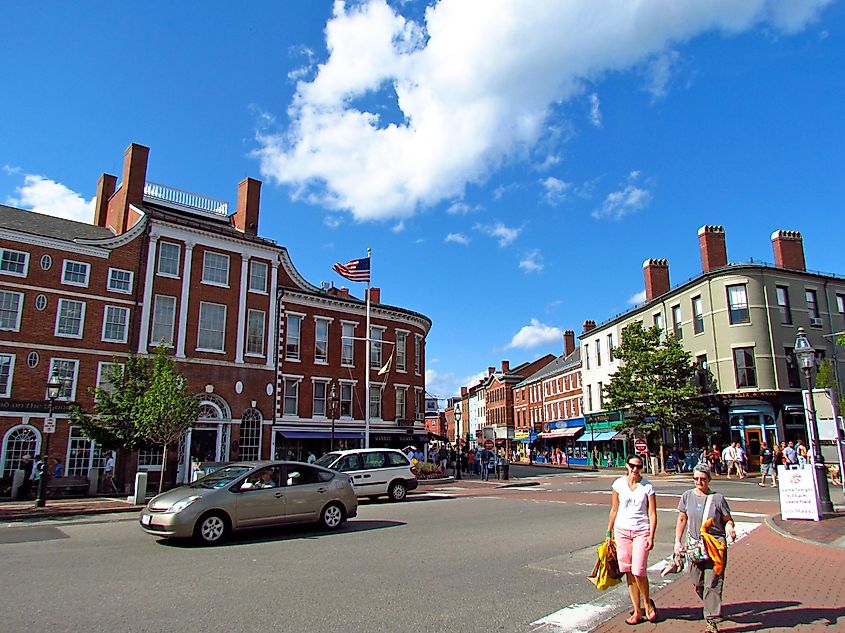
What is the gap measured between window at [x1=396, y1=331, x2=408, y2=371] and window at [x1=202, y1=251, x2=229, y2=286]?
1255 cm

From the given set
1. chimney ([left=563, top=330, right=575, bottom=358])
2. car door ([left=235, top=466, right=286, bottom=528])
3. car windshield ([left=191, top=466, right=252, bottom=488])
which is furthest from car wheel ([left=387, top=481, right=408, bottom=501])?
chimney ([left=563, top=330, right=575, bottom=358])

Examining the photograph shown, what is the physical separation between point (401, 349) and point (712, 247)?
20.8 metres

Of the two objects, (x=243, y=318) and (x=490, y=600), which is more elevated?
(x=243, y=318)

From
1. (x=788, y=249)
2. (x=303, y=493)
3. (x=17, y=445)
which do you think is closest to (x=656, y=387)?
(x=788, y=249)

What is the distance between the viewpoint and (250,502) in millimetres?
11680

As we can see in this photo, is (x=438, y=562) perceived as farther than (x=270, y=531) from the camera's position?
No

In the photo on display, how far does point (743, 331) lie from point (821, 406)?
21157 mm

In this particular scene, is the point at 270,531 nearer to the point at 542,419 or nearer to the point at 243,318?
the point at 243,318

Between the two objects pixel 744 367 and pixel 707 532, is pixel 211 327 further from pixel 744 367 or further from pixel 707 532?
pixel 707 532

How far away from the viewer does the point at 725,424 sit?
115 feet

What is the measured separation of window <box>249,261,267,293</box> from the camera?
34406 mm

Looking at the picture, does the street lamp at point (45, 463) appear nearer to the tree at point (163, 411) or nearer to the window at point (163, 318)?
the tree at point (163, 411)

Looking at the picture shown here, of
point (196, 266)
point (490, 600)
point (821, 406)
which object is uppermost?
point (196, 266)

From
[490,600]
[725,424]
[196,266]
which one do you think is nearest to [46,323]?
[196,266]
